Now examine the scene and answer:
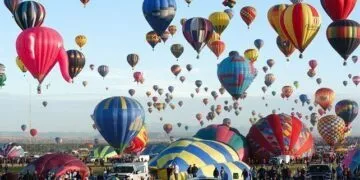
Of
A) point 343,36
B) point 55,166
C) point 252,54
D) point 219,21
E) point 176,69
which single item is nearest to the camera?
point 55,166

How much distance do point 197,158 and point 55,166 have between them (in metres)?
7.07

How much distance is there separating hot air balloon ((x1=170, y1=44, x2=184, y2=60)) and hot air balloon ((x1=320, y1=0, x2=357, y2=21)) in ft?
82.8

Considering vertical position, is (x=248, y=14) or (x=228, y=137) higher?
(x=248, y=14)

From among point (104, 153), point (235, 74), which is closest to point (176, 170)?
point (235, 74)

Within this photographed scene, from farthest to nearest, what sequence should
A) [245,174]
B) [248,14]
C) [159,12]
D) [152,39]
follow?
[152,39], [248,14], [159,12], [245,174]

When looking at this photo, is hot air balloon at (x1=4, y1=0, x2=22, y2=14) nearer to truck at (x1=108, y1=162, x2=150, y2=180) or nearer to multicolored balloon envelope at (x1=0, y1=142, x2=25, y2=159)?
multicolored balloon envelope at (x1=0, y1=142, x2=25, y2=159)

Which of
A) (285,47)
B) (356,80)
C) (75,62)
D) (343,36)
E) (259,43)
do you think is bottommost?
(356,80)

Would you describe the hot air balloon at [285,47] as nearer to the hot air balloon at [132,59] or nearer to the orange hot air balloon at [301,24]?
the orange hot air balloon at [301,24]

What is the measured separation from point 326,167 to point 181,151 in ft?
22.5

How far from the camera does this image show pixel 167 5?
53.4 metres

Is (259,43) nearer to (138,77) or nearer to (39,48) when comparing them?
(138,77)

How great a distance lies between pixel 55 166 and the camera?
3541cm

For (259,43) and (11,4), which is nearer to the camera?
(11,4)

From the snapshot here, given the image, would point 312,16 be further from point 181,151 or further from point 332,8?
point 181,151
